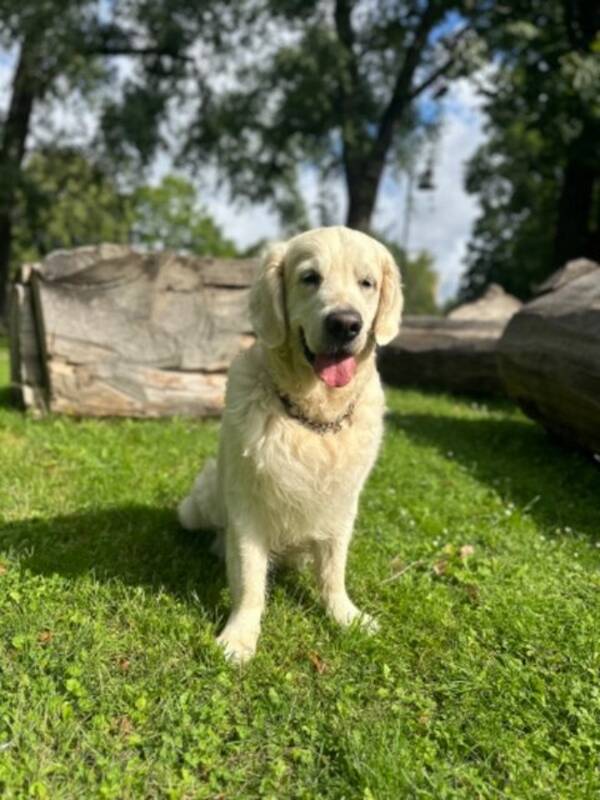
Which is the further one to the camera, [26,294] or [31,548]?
[26,294]

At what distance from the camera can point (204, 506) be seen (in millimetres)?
3756

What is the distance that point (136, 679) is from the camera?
2.59 meters

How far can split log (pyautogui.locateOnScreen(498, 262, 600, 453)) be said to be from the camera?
5105 millimetres

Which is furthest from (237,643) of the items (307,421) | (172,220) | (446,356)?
(172,220)

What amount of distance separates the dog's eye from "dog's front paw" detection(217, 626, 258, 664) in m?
1.51

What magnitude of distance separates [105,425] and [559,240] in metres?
11.1

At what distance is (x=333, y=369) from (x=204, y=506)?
128cm

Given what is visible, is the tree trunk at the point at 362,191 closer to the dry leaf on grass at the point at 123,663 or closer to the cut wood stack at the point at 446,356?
the cut wood stack at the point at 446,356

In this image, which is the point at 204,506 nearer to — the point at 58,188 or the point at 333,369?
the point at 333,369

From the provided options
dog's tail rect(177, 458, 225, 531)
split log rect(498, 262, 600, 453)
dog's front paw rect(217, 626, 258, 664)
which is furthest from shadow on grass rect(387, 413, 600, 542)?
dog's front paw rect(217, 626, 258, 664)

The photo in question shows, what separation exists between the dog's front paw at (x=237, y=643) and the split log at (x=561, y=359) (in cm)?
327

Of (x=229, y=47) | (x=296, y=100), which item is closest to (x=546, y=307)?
(x=296, y=100)

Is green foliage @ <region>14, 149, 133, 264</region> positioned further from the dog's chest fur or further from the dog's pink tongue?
the dog's pink tongue

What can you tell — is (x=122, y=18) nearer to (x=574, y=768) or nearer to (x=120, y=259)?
(x=120, y=259)
